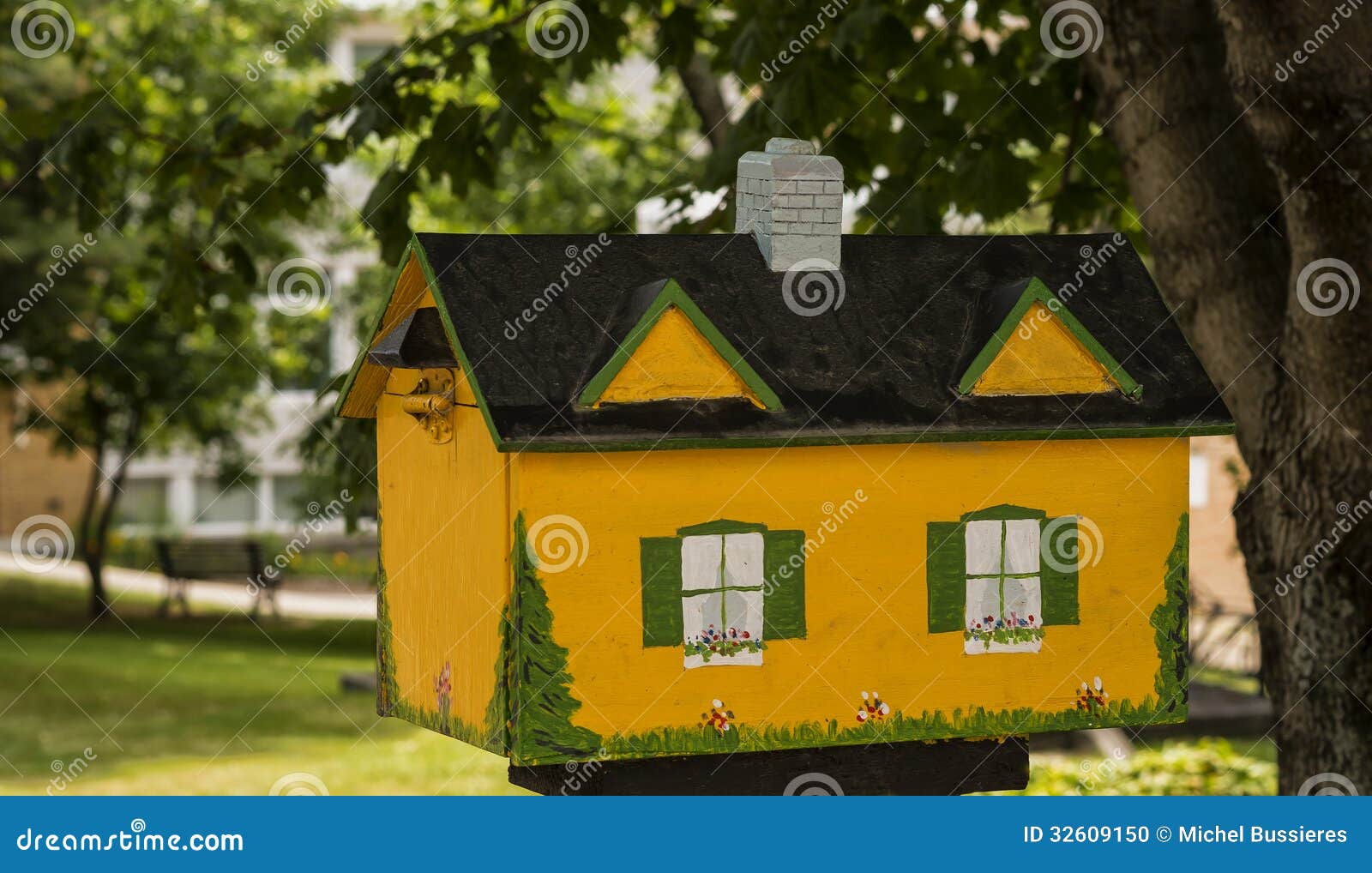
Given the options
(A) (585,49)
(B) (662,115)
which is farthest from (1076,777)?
(B) (662,115)

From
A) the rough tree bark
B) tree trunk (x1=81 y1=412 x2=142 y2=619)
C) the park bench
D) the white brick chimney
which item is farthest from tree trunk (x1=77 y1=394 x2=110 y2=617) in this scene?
the white brick chimney

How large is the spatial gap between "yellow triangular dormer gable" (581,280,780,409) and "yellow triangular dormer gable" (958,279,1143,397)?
1.49ft

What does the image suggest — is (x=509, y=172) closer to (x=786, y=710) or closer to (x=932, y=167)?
(x=932, y=167)

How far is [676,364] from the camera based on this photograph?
2.94 meters

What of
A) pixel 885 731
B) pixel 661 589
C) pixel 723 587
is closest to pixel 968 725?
pixel 885 731

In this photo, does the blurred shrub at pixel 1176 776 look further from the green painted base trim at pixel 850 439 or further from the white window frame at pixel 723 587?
the white window frame at pixel 723 587

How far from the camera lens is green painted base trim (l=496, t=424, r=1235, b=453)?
2.82 m

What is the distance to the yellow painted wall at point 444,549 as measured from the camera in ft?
9.88

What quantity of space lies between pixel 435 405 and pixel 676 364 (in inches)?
21.9

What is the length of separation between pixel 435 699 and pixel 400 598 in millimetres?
257

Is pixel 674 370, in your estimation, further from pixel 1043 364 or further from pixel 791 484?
pixel 1043 364

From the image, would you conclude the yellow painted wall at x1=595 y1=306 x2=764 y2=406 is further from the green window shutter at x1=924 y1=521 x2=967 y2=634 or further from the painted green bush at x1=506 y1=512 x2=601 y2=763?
the green window shutter at x1=924 y1=521 x2=967 y2=634

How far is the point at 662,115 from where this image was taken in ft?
50.2

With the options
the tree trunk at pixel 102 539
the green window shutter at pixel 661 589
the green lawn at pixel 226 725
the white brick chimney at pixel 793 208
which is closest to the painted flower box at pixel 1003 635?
the green window shutter at pixel 661 589
